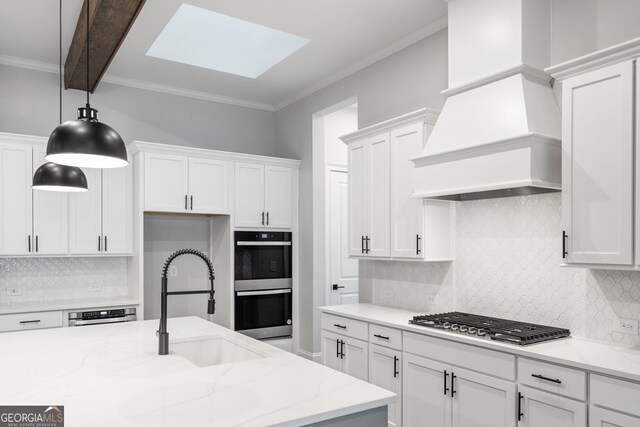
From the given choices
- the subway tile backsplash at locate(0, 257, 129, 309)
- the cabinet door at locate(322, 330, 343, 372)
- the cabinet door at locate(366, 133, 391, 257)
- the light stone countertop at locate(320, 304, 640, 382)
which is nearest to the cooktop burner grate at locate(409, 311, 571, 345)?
the light stone countertop at locate(320, 304, 640, 382)

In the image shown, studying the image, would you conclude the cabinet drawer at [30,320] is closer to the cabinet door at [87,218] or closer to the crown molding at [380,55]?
the cabinet door at [87,218]

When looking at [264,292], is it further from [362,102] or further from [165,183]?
[362,102]

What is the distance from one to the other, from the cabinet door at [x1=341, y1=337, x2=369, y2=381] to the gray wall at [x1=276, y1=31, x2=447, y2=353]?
1435mm

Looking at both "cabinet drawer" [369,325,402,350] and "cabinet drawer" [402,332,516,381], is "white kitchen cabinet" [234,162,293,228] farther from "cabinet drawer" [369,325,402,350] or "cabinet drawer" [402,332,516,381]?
"cabinet drawer" [402,332,516,381]

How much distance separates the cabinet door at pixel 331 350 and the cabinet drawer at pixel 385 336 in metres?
0.43

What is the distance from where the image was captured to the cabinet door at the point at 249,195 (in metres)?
4.98

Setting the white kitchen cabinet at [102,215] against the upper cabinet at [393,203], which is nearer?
the upper cabinet at [393,203]

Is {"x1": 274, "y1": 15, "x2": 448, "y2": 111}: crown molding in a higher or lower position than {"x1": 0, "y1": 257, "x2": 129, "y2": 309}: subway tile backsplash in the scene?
higher

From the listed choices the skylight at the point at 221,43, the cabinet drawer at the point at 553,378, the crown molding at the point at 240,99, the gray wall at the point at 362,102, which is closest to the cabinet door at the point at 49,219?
the crown molding at the point at 240,99

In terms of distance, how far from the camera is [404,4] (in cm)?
339

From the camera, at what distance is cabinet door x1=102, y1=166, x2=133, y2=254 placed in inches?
173

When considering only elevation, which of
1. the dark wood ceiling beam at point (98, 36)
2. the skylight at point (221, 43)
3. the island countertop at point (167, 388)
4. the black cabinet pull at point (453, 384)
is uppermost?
the skylight at point (221, 43)

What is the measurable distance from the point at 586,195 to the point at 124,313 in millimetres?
3730

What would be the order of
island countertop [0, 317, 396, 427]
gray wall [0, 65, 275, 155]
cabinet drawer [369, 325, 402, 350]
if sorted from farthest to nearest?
gray wall [0, 65, 275, 155]
cabinet drawer [369, 325, 402, 350]
island countertop [0, 317, 396, 427]
